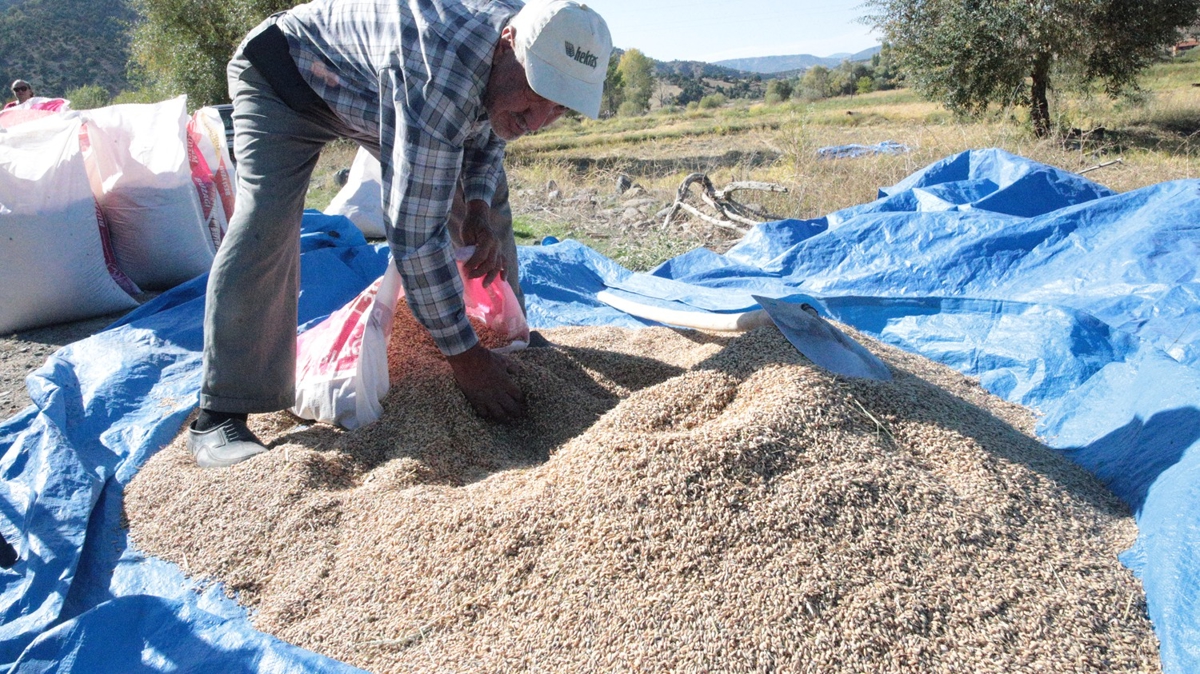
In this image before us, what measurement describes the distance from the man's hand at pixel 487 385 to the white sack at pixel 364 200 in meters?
2.66

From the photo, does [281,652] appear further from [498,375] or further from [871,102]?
[871,102]

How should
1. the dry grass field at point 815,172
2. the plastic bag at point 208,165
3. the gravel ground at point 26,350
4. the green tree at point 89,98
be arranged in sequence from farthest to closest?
the green tree at point 89,98, the dry grass field at point 815,172, the plastic bag at point 208,165, the gravel ground at point 26,350

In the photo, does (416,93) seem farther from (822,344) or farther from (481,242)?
(822,344)

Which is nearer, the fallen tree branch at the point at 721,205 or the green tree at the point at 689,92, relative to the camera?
the fallen tree branch at the point at 721,205

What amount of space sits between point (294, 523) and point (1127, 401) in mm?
1977

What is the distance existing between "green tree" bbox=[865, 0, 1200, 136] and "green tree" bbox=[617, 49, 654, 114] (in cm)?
2975

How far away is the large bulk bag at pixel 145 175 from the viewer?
3.50 metres

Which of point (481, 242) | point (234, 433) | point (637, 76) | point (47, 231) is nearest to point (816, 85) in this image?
point (637, 76)

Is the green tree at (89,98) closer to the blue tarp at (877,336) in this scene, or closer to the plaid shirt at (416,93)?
the blue tarp at (877,336)

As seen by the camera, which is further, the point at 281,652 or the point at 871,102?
the point at 871,102

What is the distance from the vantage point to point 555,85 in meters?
1.56

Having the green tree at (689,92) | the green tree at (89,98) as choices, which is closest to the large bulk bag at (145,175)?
the green tree at (89,98)

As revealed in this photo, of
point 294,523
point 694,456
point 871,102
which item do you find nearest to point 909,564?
point 694,456

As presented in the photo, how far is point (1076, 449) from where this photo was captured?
1.88 metres
